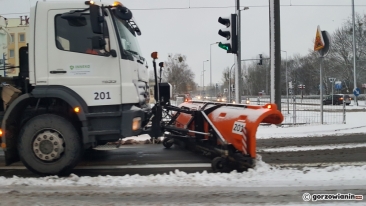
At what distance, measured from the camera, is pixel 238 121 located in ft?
21.7

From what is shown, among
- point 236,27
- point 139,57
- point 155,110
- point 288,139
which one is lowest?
point 288,139

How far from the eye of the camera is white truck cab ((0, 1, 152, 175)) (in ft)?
19.6

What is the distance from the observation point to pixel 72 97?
5.94 m

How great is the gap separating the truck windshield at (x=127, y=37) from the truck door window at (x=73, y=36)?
51 centimetres

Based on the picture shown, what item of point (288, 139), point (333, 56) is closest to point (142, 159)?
point (288, 139)

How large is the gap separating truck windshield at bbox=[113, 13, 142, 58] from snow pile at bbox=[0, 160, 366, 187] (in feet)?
7.85

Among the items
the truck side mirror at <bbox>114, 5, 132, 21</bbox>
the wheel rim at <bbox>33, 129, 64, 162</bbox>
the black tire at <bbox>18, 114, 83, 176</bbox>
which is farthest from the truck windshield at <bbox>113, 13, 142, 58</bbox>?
the wheel rim at <bbox>33, 129, 64, 162</bbox>

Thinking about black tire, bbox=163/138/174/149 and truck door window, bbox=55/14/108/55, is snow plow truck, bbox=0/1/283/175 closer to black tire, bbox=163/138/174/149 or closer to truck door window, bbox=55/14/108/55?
truck door window, bbox=55/14/108/55

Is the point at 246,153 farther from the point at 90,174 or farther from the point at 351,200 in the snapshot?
the point at 90,174

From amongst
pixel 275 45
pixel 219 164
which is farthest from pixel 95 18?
pixel 275 45

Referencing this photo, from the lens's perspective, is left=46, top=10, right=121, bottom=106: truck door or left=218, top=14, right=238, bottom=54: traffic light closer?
left=46, top=10, right=121, bottom=106: truck door

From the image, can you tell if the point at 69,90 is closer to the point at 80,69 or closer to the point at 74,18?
the point at 80,69

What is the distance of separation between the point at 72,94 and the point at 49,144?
3.12ft

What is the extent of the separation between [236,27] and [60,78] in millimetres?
6668
